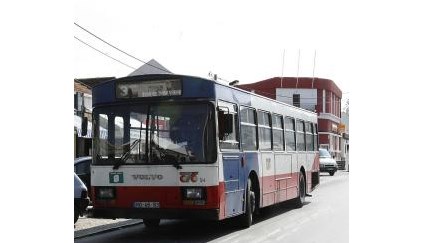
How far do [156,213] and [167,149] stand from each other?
105cm

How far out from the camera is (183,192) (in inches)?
417

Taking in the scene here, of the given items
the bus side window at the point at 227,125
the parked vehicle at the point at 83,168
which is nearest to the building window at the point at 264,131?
the bus side window at the point at 227,125

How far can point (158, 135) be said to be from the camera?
35.0 feet

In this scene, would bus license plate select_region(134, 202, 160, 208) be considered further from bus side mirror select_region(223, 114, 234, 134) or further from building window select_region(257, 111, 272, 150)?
building window select_region(257, 111, 272, 150)

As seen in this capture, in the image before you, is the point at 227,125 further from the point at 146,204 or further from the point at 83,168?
the point at 83,168

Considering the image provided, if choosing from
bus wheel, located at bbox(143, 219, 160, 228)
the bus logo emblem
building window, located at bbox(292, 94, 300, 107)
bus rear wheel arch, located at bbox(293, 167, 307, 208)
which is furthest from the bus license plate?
building window, located at bbox(292, 94, 300, 107)

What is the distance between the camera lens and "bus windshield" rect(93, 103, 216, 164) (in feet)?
34.7

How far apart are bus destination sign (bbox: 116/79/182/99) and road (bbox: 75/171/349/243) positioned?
2.42 meters

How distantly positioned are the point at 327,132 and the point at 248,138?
93.8 ft

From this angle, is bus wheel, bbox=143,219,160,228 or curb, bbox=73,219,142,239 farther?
bus wheel, bbox=143,219,160,228

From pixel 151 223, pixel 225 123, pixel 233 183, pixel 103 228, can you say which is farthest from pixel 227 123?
pixel 103 228
